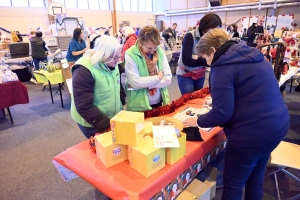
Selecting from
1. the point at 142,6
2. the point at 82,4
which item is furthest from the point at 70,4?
the point at 142,6

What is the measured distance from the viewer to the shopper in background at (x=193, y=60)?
1812 millimetres

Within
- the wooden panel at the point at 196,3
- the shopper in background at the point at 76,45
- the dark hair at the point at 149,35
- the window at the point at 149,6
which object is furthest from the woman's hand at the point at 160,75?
the window at the point at 149,6

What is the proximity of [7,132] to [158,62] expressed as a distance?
2.55 m

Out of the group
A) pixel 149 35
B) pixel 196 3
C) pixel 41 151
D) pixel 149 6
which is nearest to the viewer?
pixel 149 35

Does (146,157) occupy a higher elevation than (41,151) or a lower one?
higher

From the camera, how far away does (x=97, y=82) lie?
130 centimetres

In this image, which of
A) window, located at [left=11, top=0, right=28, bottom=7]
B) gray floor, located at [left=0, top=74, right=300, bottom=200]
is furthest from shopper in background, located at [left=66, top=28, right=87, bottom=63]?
window, located at [left=11, top=0, right=28, bottom=7]

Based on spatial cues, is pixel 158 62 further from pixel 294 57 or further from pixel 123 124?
pixel 294 57

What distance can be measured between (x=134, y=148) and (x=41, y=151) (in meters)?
2.00

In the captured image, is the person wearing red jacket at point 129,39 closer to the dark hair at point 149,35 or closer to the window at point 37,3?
the dark hair at point 149,35

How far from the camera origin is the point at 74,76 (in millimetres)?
1279

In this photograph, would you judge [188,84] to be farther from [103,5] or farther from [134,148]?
[103,5]

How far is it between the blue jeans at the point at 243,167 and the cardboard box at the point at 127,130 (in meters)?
0.48

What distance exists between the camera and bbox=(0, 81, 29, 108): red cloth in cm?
306
